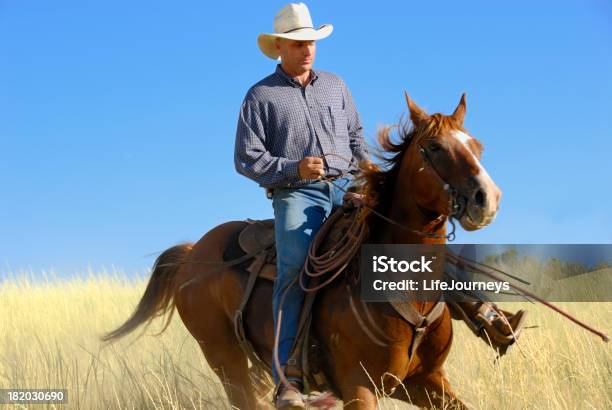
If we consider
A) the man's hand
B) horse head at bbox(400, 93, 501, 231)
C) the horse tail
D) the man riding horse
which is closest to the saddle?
the man riding horse

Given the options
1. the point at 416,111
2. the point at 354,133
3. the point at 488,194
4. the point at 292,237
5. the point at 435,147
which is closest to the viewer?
the point at 488,194

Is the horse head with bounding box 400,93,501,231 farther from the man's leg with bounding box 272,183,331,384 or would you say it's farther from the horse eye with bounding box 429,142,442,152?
the man's leg with bounding box 272,183,331,384

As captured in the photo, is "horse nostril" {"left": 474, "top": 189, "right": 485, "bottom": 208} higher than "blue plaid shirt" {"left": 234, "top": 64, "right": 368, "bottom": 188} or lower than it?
lower

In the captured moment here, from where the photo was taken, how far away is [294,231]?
18.2ft

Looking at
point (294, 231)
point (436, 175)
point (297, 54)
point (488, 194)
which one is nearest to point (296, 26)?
point (297, 54)

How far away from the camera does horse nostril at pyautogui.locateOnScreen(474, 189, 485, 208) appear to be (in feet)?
14.0

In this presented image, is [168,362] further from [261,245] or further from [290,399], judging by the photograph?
[290,399]

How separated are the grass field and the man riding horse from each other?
1.45 meters

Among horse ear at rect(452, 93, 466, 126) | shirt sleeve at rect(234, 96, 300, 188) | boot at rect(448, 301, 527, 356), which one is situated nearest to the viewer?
horse ear at rect(452, 93, 466, 126)

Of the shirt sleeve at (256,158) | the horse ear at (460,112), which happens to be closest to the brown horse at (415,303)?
the horse ear at (460,112)

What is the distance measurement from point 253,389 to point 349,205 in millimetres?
2074

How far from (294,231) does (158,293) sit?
2.56 meters

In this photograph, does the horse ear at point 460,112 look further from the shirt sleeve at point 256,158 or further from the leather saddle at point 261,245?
the leather saddle at point 261,245

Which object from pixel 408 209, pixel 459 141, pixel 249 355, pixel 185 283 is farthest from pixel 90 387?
pixel 459 141
